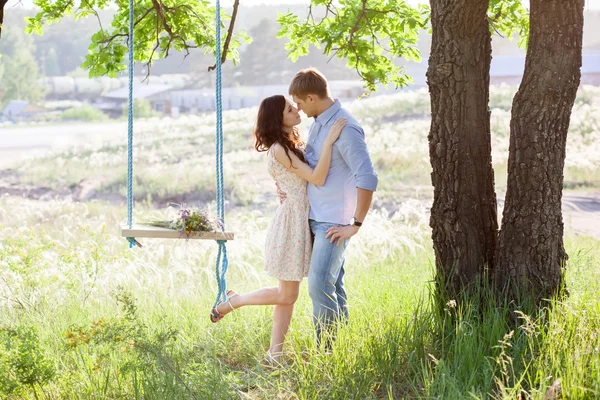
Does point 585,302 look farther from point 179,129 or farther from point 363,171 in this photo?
point 179,129

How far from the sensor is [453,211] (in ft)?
12.6

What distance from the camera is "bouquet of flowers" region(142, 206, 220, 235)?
3861 millimetres

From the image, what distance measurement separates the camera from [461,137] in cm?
380

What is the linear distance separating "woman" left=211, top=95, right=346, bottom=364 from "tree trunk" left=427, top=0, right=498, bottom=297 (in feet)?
1.70

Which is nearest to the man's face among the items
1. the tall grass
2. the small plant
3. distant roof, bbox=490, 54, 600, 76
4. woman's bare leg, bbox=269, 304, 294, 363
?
woman's bare leg, bbox=269, 304, 294, 363

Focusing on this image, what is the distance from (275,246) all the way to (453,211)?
35.7 inches

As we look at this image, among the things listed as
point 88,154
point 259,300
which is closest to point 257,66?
point 88,154

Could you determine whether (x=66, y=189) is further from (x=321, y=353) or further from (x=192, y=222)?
(x=321, y=353)

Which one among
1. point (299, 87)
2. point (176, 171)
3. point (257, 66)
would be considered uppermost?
point (257, 66)

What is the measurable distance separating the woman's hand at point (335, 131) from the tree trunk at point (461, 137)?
1.53ft

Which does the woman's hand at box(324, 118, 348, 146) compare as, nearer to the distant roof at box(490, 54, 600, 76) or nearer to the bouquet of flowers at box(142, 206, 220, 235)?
the bouquet of flowers at box(142, 206, 220, 235)

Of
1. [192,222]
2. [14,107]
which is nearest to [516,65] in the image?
[14,107]

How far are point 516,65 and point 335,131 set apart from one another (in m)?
30.8

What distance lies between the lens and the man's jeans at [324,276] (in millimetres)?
3844
